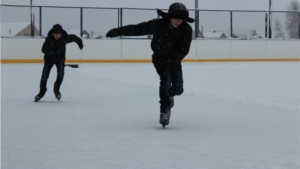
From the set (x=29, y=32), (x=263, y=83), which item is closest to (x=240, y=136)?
(x=263, y=83)

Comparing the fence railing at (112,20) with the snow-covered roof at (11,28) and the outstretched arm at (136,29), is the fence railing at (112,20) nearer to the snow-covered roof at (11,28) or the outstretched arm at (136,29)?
the snow-covered roof at (11,28)

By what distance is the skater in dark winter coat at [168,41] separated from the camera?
601cm

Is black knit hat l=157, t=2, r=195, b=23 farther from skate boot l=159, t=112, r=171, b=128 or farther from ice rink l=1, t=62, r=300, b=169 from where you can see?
ice rink l=1, t=62, r=300, b=169

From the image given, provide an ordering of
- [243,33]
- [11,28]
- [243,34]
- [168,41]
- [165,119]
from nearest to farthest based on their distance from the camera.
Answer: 1. [168,41]
2. [165,119]
3. [11,28]
4. [243,33]
5. [243,34]

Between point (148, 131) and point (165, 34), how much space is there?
3.39ft

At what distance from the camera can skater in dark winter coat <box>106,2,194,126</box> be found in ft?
19.7

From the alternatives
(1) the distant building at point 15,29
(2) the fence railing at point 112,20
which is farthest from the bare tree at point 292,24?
(1) the distant building at point 15,29

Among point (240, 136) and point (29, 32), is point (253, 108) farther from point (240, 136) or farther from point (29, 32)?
point (29, 32)

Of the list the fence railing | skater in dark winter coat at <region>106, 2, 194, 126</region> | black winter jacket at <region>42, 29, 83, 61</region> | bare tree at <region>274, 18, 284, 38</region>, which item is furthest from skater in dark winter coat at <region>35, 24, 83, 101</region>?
bare tree at <region>274, 18, 284, 38</region>

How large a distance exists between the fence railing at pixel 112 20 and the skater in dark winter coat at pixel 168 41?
18.4 meters

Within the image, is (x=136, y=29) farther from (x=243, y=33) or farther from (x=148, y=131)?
(x=243, y=33)

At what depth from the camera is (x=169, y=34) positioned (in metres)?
6.18

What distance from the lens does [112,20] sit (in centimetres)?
2672

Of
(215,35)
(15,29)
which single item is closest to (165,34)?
(15,29)
